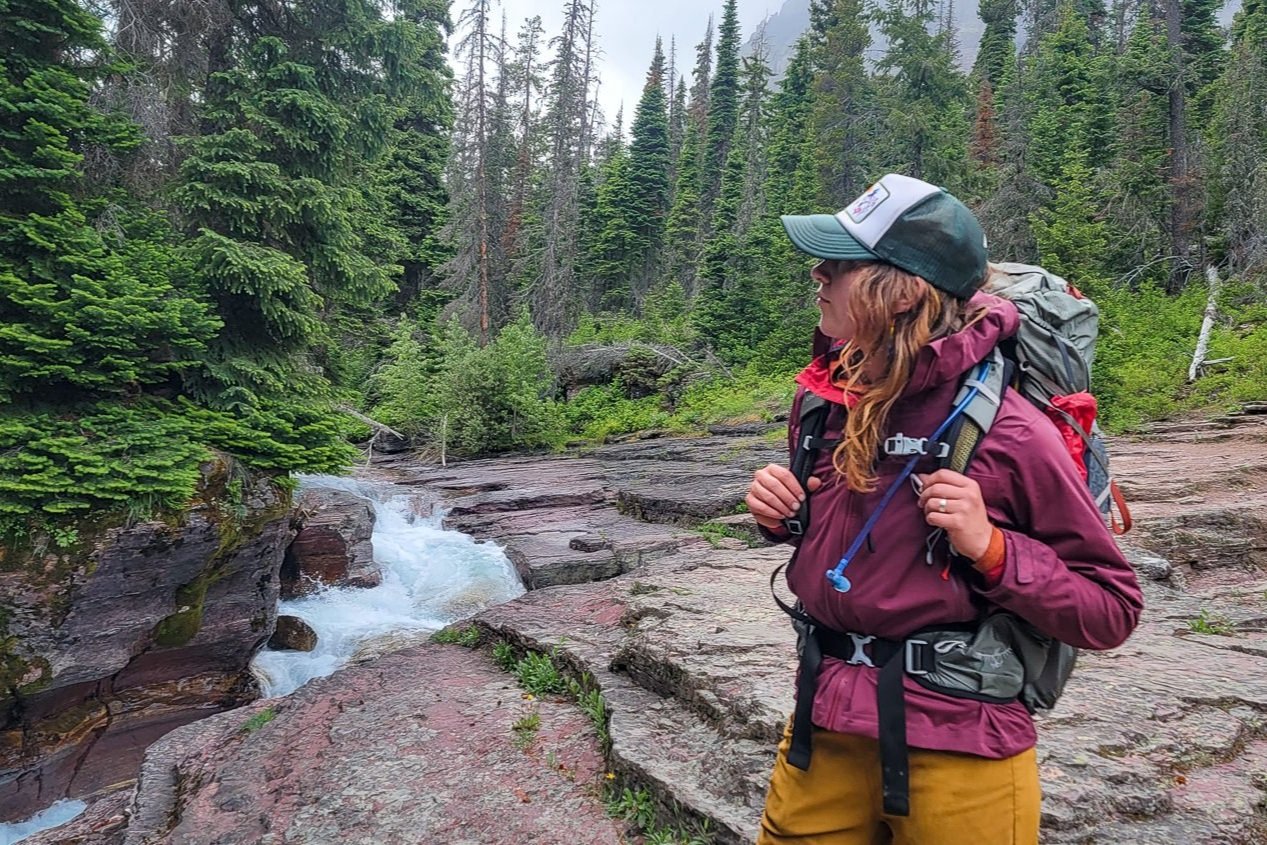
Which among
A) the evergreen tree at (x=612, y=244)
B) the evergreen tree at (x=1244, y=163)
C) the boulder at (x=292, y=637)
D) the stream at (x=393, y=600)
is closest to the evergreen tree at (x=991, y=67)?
the evergreen tree at (x=1244, y=163)

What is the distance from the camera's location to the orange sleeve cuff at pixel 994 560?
1523 mm

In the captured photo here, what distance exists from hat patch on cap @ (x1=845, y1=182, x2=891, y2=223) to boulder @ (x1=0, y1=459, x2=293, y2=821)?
298 inches

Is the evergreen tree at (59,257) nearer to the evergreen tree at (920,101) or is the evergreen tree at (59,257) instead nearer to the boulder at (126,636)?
the boulder at (126,636)

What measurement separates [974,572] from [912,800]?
1.72 ft

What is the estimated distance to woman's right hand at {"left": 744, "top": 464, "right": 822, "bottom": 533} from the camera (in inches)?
74.4

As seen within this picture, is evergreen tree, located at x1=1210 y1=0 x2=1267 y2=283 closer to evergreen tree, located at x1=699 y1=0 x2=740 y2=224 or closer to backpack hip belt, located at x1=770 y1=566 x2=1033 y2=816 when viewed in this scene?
backpack hip belt, located at x1=770 y1=566 x2=1033 y2=816

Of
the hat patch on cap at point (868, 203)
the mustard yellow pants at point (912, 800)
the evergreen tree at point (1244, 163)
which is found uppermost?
the evergreen tree at point (1244, 163)

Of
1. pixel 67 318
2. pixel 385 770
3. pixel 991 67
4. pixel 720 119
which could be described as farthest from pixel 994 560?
pixel 991 67

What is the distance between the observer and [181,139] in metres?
8.31

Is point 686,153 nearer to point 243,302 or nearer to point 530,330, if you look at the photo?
point 530,330

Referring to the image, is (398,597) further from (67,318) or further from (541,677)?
(541,677)

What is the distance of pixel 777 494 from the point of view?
1.90 metres

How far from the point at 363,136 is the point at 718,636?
8.45m

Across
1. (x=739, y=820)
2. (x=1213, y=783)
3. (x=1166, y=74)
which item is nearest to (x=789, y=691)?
(x=739, y=820)
